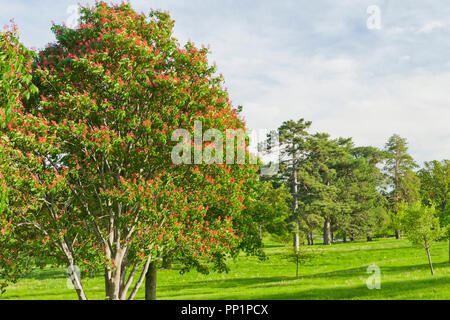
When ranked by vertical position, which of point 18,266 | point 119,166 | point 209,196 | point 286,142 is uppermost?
point 286,142

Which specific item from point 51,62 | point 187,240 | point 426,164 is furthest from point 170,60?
point 426,164

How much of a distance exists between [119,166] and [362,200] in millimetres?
60256

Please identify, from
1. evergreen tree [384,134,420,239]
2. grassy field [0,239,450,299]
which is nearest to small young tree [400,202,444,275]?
grassy field [0,239,450,299]

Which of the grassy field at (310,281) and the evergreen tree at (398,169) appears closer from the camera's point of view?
the grassy field at (310,281)

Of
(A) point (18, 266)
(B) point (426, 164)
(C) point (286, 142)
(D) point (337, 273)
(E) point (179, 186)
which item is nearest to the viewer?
(A) point (18, 266)

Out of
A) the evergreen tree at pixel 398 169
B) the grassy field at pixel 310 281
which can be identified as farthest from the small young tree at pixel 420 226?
the evergreen tree at pixel 398 169

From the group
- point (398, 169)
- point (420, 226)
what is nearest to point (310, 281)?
point (420, 226)

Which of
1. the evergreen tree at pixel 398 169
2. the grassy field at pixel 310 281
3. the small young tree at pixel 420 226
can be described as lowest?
the grassy field at pixel 310 281

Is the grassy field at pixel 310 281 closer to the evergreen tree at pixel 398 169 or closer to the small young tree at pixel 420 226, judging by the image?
the small young tree at pixel 420 226

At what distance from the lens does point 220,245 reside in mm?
14227

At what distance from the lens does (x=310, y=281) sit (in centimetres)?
3008

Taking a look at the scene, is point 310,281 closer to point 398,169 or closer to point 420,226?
point 420,226

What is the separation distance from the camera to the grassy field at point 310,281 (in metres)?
22.3
